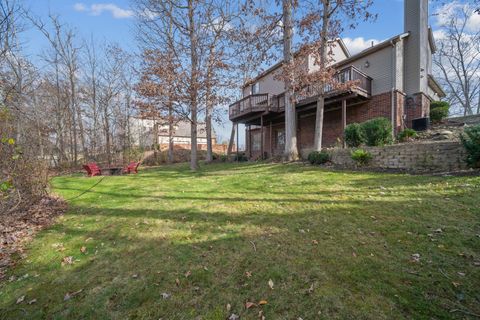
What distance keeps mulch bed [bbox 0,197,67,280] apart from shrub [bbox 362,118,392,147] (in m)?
10.4

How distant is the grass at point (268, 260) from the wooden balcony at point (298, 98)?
313 inches

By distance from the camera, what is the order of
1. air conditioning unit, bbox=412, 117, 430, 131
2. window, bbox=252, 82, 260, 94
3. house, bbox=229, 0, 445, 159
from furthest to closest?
window, bbox=252, 82, 260, 94
house, bbox=229, 0, 445, 159
air conditioning unit, bbox=412, 117, 430, 131

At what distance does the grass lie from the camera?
6.97ft

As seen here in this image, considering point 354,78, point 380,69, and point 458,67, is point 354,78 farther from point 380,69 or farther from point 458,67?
point 458,67

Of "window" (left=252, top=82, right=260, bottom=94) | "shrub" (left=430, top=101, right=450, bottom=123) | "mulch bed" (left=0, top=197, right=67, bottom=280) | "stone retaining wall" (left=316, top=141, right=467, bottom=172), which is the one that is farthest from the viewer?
"window" (left=252, top=82, right=260, bottom=94)

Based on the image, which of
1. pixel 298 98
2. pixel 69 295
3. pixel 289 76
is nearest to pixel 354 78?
pixel 298 98

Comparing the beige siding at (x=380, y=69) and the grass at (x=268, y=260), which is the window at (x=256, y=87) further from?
the grass at (x=268, y=260)

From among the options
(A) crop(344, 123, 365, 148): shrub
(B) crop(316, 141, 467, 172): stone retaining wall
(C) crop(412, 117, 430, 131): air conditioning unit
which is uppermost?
(C) crop(412, 117, 430, 131): air conditioning unit

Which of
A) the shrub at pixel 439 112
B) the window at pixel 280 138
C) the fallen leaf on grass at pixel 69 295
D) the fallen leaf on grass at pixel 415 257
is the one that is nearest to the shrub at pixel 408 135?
the shrub at pixel 439 112

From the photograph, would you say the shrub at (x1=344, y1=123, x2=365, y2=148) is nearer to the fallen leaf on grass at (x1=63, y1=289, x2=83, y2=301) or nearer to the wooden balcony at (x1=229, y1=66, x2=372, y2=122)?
the wooden balcony at (x1=229, y1=66, x2=372, y2=122)

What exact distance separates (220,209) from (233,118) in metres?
14.1

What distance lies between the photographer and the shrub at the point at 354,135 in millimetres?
9422

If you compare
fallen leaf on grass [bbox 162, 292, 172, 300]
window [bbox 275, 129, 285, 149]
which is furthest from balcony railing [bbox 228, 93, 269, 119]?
fallen leaf on grass [bbox 162, 292, 172, 300]

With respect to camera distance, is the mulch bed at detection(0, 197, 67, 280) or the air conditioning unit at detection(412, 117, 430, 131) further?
the air conditioning unit at detection(412, 117, 430, 131)
